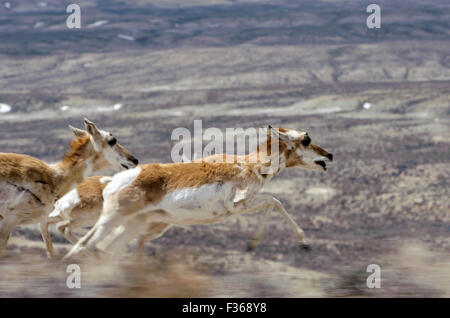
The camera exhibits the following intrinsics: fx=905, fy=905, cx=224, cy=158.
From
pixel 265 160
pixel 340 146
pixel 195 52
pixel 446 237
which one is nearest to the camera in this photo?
pixel 265 160

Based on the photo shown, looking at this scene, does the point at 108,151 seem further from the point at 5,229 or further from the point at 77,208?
the point at 5,229

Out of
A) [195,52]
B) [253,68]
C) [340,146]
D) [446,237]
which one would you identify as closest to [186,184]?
[446,237]

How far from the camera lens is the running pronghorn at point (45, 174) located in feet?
38.4

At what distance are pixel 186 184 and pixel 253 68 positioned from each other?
3656 inches

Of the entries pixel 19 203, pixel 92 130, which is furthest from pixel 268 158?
pixel 19 203

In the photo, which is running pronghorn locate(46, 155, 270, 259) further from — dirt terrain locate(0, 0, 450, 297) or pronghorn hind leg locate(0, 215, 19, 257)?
pronghorn hind leg locate(0, 215, 19, 257)

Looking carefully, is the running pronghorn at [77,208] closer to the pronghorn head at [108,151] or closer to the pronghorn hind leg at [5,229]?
the pronghorn head at [108,151]

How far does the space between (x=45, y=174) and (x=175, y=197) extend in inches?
80.8

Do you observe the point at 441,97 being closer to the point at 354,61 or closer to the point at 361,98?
the point at 361,98

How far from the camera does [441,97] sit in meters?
67.8

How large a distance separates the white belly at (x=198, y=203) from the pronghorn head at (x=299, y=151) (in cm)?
109

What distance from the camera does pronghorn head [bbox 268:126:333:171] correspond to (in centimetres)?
1209

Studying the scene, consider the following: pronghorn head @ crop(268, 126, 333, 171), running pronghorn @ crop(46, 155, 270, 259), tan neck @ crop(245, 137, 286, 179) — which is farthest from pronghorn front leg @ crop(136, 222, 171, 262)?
pronghorn head @ crop(268, 126, 333, 171)
